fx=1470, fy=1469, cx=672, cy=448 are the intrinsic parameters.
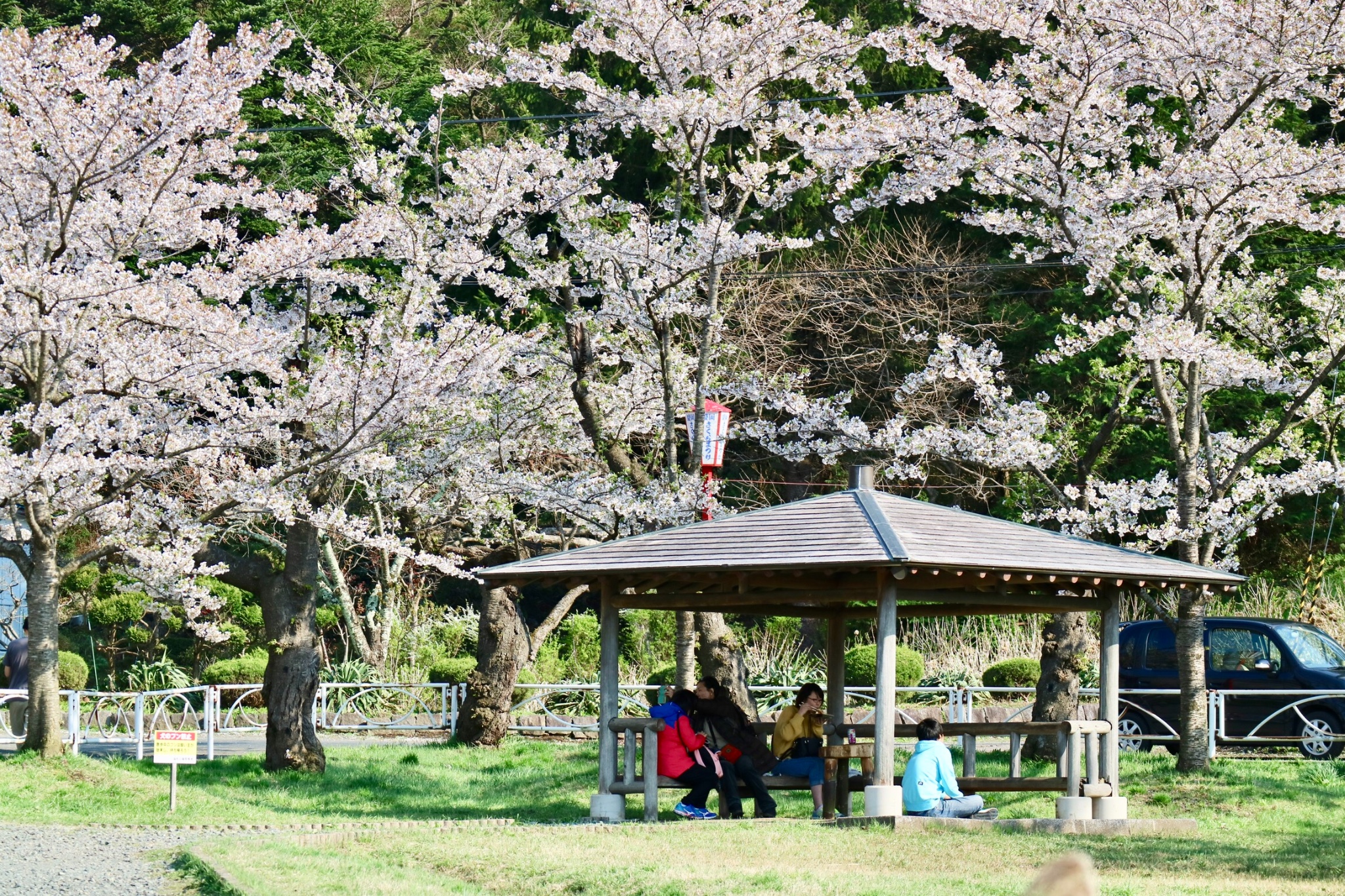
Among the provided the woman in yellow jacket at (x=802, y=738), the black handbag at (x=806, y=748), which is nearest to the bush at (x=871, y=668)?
the woman in yellow jacket at (x=802, y=738)

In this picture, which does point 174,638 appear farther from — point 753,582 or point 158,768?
point 753,582

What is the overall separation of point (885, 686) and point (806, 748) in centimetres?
152

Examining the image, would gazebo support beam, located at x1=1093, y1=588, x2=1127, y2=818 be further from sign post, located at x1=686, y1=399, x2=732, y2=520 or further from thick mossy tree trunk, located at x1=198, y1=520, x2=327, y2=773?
thick mossy tree trunk, located at x1=198, y1=520, x2=327, y2=773

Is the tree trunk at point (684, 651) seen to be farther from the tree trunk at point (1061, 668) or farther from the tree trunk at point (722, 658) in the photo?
the tree trunk at point (1061, 668)

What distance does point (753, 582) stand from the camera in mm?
12242

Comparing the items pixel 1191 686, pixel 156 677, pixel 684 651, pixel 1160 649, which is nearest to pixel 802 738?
pixel 684 651

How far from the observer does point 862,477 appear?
12531 mm

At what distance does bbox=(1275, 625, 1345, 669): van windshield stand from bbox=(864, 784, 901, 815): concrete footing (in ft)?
24.8

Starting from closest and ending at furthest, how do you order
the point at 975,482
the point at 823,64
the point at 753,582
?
the point at 753,582 < the point at 823,64 < the point at 975,482

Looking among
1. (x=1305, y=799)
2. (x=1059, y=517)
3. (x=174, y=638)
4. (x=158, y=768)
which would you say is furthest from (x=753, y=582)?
(x=174, y=638)

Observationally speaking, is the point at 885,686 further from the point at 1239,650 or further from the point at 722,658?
the point at 1239,650

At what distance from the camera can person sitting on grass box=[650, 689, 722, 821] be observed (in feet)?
38.4

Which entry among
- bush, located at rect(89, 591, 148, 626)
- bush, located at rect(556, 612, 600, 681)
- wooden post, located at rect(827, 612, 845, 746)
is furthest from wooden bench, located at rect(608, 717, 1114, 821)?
bush, located at rect(89, 591, 148, 626)

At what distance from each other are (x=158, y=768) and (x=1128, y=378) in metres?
11.2
